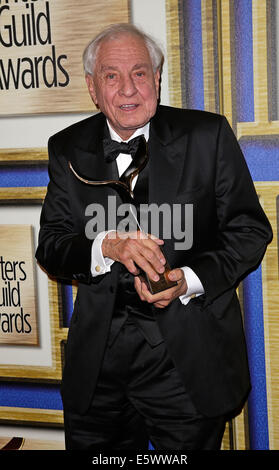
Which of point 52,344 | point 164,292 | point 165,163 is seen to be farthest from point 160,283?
point 52,344

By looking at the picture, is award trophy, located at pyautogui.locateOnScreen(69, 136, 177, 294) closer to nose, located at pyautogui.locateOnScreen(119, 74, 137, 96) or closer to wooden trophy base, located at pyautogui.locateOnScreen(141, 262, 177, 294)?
wooden trophy base, located at pyautogui.locateOnScreen(141, 262, 177, 294)

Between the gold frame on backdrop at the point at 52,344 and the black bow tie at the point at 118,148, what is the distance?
63cm

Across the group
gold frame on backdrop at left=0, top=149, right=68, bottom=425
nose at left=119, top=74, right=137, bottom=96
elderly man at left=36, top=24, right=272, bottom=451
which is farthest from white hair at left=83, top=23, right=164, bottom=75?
gold frame on backdrop at left=0, top=149, right=68, bottom=425

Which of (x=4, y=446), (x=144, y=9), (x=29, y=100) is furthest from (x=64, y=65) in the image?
(x=4, y=446)

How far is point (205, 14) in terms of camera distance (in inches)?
86.8

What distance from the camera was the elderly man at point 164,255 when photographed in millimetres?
1793

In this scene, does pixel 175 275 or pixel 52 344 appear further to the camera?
pixel 52 344

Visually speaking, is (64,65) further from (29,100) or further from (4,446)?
(4,446)

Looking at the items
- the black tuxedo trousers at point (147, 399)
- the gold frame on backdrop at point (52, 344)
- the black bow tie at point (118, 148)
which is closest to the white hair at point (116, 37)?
the black bow tie at point (118, 148)

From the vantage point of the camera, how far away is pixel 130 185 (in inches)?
67.0

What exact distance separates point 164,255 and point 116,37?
684 mm

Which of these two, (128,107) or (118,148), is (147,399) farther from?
(128,107)

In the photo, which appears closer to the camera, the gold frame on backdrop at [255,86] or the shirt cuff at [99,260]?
the shirt cuff at [99,260]

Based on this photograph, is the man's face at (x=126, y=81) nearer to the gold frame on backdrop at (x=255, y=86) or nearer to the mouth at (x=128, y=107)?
the mouth at (x=128, y=107)
